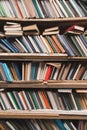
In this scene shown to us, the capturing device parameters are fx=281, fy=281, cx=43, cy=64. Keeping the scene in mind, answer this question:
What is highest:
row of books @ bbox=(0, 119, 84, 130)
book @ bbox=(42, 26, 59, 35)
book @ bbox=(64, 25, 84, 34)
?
book @ bbox=(42, 26, 59, 35)

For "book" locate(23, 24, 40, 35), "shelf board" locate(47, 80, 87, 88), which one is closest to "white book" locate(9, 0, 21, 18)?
"book" locate(23, 24, 40, 35)

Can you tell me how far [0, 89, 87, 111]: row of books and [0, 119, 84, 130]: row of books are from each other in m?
0.12

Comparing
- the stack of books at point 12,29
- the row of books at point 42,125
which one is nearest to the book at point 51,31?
the stack of books at point 12,29

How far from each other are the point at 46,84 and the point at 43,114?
245 mm

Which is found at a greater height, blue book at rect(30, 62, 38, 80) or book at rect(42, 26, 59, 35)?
book at rect(42, 26, 59, 35)

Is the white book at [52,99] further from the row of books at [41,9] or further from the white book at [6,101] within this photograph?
the row of books at [41,9]

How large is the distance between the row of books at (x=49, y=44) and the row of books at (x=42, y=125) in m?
0.59

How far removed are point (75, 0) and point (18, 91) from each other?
2.97 feet

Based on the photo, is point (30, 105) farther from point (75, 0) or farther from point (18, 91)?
point (75, 0)

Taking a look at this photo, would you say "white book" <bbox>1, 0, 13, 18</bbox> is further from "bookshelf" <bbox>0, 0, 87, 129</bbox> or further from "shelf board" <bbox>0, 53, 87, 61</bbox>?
"shelf board" <bbox>0, 53, 87, 61</bbox>

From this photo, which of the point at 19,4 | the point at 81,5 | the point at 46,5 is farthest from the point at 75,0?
the point at 19,4

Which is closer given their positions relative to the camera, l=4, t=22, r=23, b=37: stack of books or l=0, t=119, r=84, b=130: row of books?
l=4, t=22, r=23, b=37: stack of books

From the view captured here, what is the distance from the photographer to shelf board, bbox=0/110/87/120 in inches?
90.4

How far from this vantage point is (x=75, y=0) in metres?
2.35
